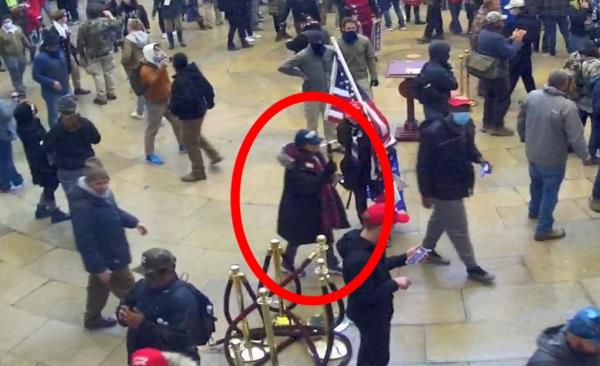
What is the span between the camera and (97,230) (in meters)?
8.00

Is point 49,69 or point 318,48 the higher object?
point 318,48

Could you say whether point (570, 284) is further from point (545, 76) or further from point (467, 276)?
point (545, 76)

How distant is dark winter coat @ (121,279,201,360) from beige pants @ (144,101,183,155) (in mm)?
5906

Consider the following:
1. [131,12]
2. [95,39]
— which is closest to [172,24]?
[131,12]

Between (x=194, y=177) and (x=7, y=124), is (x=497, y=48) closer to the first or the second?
(x=194, y=177)

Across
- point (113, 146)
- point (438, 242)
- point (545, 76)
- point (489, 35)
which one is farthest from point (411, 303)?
point (545, 76)

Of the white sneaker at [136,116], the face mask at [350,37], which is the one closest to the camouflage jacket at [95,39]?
the white sneaker at [136,116]

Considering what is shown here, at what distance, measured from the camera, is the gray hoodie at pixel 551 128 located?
29.8 ft

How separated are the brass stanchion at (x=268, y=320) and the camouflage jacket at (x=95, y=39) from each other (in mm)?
8396

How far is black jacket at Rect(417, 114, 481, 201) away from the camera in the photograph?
8.45 meters

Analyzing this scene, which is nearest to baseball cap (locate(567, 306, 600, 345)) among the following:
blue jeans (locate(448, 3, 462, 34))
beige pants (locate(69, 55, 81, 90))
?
beige pants (locate(69, 55, 81, 90))

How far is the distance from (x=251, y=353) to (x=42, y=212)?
4272mm

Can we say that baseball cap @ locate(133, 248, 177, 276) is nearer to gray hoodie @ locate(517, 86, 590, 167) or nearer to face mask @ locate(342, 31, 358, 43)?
gray hoodie @ locate(517, 86, 590, 167)

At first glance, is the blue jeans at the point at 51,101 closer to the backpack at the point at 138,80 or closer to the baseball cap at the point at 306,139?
the backpack at the point at 138,80
